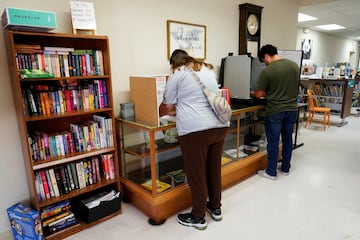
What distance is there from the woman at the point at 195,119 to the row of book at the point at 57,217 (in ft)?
3.57

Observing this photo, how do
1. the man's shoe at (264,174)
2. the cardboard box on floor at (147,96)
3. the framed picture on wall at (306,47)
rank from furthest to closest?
1. the framed picture on wall at (306,47)
2. the man's shoe at (264,174)
3. the cardboard box on floor at (147,96)

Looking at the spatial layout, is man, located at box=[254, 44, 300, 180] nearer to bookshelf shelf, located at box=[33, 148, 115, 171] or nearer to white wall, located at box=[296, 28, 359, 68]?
bookshelf shelf, located at box=[33, 148, 115, 171]

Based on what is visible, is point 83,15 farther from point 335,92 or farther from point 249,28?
point 335,92

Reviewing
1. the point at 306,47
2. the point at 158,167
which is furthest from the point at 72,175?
the point at 306,47

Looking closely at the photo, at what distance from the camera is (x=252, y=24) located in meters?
3.62

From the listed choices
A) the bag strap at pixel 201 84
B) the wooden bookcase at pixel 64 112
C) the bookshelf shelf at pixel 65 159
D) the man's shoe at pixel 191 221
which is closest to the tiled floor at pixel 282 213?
the man's shoe at pixel 191 221

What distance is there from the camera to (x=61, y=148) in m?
2.03

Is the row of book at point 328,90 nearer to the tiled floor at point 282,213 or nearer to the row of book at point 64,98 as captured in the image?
the tiled floor at point 282,213

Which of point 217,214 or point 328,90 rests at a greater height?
point 328,90

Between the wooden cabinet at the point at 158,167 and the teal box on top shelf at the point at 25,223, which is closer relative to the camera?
the teal box on top shelf at the point at 25,223

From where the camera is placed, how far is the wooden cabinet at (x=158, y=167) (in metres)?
2.18

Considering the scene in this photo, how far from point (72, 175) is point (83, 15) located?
4.38ft

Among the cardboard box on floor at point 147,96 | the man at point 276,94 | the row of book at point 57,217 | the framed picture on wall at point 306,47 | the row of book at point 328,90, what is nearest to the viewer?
the row of book at point 57,217

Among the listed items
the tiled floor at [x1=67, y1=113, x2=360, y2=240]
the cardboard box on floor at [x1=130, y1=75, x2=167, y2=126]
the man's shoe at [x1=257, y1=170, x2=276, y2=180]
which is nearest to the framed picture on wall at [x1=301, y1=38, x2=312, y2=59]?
the tiled floor at [x1=67, y1=113, x2=360, y2=240]
